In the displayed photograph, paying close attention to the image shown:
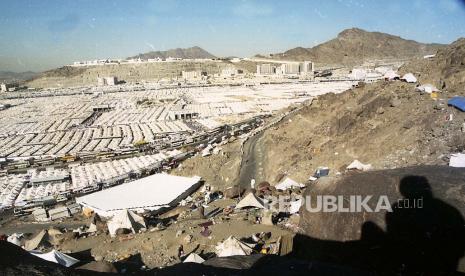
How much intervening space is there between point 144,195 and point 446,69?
15.2 metres

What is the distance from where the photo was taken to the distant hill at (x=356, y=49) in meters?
111

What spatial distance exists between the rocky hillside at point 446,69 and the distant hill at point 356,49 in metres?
90.5

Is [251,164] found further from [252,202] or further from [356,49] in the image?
[356,49]

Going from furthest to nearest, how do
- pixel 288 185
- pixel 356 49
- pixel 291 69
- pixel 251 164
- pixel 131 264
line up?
pixel 356 49
pixel 291 69
pixel 251 164
pixel 288 185
pixel 131 264

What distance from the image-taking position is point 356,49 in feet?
377

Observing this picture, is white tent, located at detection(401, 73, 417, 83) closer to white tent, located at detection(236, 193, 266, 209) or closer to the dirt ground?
white tent, located at detection(236, 193, 266, 209)

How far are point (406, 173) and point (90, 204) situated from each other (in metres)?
12.9

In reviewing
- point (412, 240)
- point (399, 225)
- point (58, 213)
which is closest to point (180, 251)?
point (399, 225)

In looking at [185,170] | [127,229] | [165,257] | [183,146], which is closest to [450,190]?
[165,257]

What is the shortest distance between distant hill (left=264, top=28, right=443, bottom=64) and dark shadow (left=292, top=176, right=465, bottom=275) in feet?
350

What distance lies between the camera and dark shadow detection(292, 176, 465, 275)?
5564 millimetres

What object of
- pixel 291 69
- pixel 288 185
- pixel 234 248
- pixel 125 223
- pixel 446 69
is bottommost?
pixel 125 223

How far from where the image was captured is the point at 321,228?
7594 millimetres

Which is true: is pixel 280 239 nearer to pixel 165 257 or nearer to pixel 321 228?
pixel 321 228
